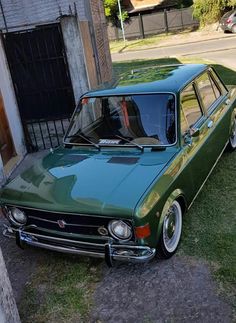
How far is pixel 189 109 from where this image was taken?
16.6ft

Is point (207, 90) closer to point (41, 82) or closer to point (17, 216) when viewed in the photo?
point (17, 216)

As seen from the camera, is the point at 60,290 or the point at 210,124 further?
the point at 210,124

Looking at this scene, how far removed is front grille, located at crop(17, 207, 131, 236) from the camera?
3818mm

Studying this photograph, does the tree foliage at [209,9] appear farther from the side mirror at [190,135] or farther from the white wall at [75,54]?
the side mirror at [190,135]

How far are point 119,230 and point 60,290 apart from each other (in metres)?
0.84

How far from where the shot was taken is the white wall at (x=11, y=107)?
7484 mm

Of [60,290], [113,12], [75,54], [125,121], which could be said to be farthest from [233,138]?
[113,12]

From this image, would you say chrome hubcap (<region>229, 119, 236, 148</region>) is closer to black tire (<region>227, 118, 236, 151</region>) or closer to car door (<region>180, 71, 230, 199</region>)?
black tire (<region>227, 118, 236, 151</region>)

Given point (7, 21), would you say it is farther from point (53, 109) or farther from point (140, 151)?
point (140, 151)

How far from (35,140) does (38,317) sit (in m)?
4.87

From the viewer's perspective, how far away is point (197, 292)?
12.2ft

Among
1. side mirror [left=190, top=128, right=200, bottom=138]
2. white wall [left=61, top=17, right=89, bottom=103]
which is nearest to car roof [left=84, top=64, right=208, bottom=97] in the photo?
side mirror [left=190, top=128, right=200, bottom=138]

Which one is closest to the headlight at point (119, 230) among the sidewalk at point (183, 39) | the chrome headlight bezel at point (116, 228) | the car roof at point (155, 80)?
the chrome headlight bezel at point (116, 228)

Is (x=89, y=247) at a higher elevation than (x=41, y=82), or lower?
lower
